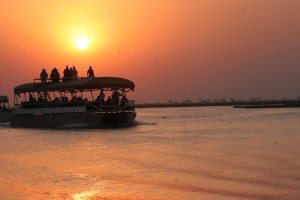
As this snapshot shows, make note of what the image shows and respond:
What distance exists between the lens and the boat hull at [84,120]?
4478 centimetres

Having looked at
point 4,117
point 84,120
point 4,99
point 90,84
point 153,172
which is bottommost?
point 153,172

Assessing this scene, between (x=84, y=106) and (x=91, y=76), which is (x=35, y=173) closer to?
(x=84, y=106)

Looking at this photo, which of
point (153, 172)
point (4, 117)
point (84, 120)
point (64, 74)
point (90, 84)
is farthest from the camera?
point (4, 117)

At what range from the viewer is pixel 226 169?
60.2 ft

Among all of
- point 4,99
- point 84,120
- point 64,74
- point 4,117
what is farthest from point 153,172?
point 4,99

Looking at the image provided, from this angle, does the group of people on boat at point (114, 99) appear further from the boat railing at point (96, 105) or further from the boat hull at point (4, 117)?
the boat hull at point (4, 117)

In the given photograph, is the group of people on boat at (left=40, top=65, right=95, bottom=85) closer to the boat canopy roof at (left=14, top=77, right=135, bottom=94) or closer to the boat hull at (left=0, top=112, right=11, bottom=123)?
the boat canopy roof at (left=14, top=77, right=135, bottom=94)

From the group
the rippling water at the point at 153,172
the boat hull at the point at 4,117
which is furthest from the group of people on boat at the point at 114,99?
the boat hull at the point at 4,117

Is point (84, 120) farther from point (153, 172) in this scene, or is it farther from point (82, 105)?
point (153, 172)

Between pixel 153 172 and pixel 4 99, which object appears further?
pixel 4 99

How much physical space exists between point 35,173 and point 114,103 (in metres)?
26.8

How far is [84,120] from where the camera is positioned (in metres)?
44.8

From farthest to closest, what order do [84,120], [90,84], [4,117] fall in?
[4,117] → [84,120] → [90,84]

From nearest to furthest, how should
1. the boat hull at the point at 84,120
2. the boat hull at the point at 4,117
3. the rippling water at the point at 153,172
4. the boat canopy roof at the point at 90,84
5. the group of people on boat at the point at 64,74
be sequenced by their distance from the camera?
the rippling water at the point at 153,172
the boat canopy roof at the point at 90,84
the boat hull at the point at 84,120
the group of people on boat at the point at 64,74
the boat hull at the point at 4,117
